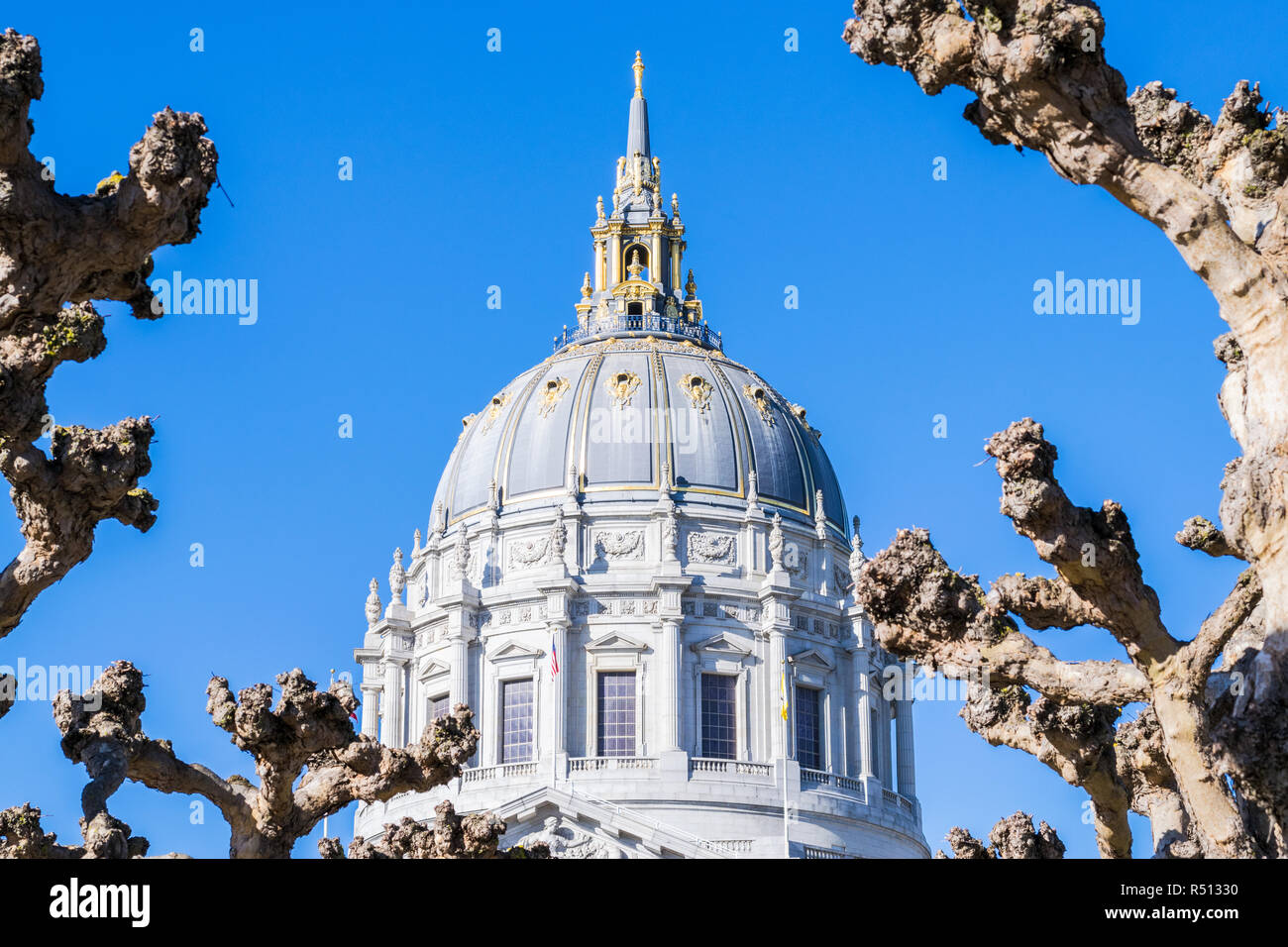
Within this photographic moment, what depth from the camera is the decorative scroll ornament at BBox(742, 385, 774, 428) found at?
9650cm

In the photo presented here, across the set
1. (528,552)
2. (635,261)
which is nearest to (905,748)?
(528,552)

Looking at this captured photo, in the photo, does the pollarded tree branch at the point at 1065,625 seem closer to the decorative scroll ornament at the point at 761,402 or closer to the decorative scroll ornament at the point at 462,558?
the decorative scroll ornament at the point at 462,558

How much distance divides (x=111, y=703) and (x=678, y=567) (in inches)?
2443

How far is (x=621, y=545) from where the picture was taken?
92312 millimetres

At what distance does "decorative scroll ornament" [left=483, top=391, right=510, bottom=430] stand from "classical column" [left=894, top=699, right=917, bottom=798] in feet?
74.7

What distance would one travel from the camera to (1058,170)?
76.1 feet

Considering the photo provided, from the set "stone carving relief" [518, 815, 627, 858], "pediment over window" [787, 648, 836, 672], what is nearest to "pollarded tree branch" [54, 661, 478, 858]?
"stone carving relief" [518, 815, 627, 858]

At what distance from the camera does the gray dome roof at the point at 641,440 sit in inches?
3706

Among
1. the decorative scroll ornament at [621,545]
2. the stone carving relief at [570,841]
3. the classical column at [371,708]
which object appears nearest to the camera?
the stone carving relief at [570,841]

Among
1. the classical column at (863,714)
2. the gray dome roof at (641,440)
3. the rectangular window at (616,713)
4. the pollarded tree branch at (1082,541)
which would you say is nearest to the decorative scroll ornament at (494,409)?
the gray dome roof at (641,440)

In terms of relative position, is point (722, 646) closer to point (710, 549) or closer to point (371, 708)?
point (710, 549)

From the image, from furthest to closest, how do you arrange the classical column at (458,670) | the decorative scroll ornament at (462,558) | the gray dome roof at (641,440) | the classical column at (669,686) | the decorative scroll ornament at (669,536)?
the gray dome roof at (641,440)
the decorative scroll ornament at (462,558)
the decorative scroll ornament at (669,536)
the classical column at (458,670)
the classical column at (669,686)

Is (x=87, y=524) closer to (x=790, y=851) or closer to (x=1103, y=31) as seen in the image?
(x=1103, y=31)

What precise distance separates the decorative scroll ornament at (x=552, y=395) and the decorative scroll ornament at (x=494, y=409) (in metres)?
2.87
